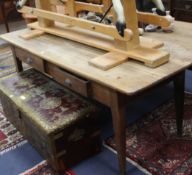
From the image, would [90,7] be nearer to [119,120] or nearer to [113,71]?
[113,71]

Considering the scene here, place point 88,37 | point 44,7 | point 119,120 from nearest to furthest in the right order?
point 119,120, point 88,37, point 44,7

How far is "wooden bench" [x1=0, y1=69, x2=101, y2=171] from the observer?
1.34 meters

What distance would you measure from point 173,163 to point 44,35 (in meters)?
1.00

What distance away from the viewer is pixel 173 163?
1.42m

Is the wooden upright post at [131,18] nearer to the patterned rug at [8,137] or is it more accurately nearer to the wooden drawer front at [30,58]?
the wooden drawer front at [30,58]

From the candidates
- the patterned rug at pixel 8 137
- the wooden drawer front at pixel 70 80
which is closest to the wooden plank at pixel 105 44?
the wooden drawer front at pixel 70 80

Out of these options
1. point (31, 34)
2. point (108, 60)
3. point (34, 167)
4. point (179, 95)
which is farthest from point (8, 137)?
point (179, 95)

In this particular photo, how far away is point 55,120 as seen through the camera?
134 cm

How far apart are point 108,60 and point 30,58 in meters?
0.56

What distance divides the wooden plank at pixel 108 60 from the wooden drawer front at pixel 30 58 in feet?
1.22

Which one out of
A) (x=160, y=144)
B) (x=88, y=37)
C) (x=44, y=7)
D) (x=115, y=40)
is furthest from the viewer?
(x=44, y=7)

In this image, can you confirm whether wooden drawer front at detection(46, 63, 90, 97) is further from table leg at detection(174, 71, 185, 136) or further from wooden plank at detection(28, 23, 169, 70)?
table leg at detection(174, 71, 185, 136)

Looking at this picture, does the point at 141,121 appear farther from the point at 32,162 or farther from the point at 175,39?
the point at 32,162

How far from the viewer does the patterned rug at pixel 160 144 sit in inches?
55.6
